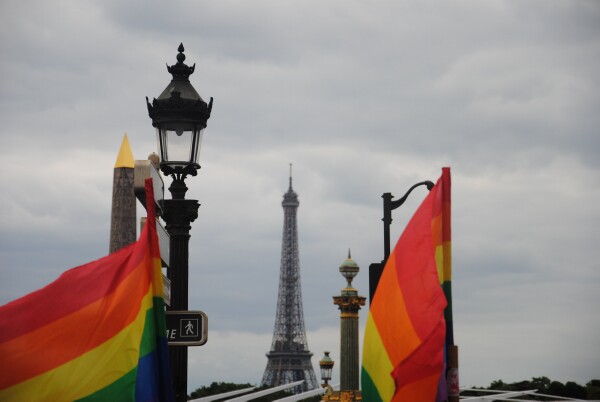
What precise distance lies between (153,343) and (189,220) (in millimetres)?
2326

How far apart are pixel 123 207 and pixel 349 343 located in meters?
13.1

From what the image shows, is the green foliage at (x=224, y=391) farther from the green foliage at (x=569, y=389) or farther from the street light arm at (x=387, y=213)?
the street light arm at (x=387, y=213)

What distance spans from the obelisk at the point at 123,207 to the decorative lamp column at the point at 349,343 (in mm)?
12678

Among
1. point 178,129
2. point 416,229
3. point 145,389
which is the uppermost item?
point 178,129

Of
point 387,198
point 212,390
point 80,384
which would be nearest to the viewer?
point 80,384

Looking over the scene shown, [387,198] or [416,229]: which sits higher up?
[387,198]

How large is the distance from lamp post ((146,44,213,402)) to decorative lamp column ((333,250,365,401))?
20689 mm

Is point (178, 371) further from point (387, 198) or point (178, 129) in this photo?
point (387, 198)

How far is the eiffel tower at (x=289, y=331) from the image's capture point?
140m

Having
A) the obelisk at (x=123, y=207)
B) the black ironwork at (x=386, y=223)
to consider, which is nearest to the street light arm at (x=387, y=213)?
the black ironwork at (x=386, y=223)

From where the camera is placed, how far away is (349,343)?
32.7 metres

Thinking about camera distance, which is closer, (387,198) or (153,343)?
(153,343)

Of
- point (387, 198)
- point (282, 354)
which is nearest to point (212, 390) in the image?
point (282, 354)

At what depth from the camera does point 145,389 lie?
9.81 m
